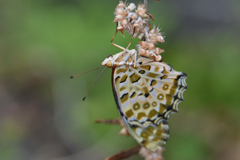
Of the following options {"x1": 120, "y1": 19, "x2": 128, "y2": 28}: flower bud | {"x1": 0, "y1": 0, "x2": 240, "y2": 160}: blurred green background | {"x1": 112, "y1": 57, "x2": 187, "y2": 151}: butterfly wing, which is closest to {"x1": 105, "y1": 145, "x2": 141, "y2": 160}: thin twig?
{"x1": 112, "y1": 57, "x2": 187, "y2": 151}: butterfly wing

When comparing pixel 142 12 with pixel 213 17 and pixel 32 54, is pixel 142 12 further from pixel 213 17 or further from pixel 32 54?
pixel 213 17

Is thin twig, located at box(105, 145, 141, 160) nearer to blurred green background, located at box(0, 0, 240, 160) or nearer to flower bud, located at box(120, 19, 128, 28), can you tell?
flower bud, located at box(120, 19, 128, 28)

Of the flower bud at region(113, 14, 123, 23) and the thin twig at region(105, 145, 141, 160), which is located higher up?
the flower bud at region(113, 14, 123, 23)

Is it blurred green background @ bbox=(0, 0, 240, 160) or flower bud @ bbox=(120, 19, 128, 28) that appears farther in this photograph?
blurred green background @ bbox=(0, 0, 240, 160)

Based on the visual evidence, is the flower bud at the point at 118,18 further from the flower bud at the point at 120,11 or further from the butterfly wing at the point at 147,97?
the butterfly wing at the point at 147,97

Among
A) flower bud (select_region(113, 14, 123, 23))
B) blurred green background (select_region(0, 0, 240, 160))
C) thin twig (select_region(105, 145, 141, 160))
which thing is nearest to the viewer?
flower bud (select_region(113, 14, 123, 23))

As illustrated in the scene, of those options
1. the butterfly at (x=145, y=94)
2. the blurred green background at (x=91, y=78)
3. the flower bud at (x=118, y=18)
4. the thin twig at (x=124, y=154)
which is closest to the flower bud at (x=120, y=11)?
the flower bud at (x=118, y=18)

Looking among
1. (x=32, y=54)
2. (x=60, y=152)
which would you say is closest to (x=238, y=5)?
(x=32, y=54)
